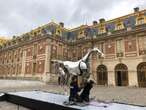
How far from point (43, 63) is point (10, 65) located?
1285 centimetres

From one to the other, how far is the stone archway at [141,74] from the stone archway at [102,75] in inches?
205

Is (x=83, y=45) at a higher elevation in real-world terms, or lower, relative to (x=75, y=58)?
higher

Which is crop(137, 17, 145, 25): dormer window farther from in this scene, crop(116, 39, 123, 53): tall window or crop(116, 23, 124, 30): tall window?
crop(116, 39, 123, 53): tall window

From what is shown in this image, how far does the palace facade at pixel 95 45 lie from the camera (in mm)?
22672

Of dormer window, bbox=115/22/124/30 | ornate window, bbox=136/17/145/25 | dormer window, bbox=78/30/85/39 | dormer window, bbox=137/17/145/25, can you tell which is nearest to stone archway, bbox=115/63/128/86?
dormer window, bbox=115/22/124/30

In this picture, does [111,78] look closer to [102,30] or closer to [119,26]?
[119,26]

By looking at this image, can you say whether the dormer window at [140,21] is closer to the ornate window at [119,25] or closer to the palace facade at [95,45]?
the palace facade at [95,45]

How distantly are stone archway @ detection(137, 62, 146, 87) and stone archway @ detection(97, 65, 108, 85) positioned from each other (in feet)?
17.1

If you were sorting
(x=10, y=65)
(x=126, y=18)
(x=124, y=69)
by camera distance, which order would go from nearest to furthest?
(x=124, y=69) → (x=126, y=18) → (x=10, y=65)

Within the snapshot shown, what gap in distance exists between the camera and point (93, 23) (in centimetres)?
3100

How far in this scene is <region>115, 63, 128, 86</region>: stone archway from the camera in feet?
76.1

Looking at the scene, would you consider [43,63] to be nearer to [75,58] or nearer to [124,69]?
[75,58]

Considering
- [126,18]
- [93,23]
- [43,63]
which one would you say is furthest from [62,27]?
[126,18]

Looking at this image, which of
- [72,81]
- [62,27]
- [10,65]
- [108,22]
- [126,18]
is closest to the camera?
[72,81]
